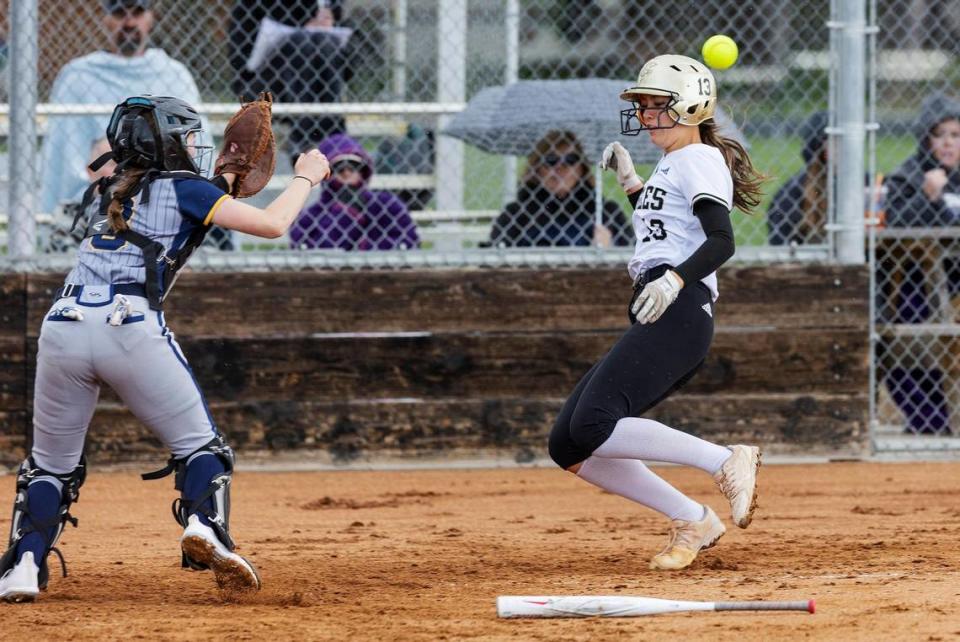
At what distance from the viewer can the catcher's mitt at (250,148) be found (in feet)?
15.7

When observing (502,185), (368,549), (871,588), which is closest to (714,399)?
(502,185)

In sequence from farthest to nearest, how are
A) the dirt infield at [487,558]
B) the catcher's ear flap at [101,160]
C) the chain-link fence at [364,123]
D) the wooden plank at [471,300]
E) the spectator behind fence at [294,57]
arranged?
1. the spectator behind fence at [294,57]
2. the chain-link fence at [364,123]
3. the wooden plank at [471,300]
4. the catcher's ear flap at [101,160]
5. the dirt infield at [487,558]

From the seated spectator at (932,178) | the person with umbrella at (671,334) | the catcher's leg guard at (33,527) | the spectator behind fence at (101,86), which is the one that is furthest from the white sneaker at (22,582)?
the seated spectator at (932,178)

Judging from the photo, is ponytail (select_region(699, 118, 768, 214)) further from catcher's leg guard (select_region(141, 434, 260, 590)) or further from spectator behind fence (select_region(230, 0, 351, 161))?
spectator behind fence (select_region(230, 0, 351, 161))

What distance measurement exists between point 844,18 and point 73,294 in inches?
200

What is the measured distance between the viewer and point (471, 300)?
8.14 metres

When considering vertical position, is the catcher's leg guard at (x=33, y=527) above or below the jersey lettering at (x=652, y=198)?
below

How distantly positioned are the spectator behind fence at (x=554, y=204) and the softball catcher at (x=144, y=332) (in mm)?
3650

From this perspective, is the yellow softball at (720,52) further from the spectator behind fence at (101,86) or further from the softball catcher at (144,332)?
the spectator behind fence at (101,86)

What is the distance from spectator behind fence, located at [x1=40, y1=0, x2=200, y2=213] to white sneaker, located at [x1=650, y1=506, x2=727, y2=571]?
14.3 feet

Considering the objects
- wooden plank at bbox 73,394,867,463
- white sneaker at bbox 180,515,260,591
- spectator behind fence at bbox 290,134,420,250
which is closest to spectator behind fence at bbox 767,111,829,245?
wooden plank at bbox 73,394,867,463

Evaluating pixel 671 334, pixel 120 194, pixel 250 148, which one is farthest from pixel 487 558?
pixel 120 194

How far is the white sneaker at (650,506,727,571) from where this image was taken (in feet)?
17.1

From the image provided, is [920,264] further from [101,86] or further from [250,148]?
[250,148]
